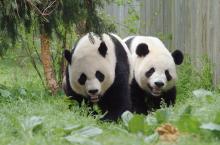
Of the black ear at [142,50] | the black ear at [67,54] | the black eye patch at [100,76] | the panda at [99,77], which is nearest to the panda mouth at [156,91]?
the black ear at [142,50]

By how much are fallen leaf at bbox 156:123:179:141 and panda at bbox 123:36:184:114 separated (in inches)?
152

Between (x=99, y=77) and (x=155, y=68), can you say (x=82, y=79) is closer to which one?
(x=99, y=77)

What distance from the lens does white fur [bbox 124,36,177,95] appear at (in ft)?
28.8

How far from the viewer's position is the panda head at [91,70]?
7750 mm

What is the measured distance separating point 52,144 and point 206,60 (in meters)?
5.65

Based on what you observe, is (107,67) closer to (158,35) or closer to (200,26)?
(200,26)

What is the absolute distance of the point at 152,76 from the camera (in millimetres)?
8812

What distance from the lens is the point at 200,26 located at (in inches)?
400

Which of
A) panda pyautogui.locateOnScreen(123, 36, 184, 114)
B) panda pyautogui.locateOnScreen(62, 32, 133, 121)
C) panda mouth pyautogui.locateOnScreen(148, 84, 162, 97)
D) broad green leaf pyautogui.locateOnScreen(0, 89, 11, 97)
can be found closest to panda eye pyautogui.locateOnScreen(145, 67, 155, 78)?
panda pyautogui.locateOnScreen(123, 36, 184, 114)

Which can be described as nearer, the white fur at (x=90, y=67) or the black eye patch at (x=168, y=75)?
the white fur at (x=90, y=67)

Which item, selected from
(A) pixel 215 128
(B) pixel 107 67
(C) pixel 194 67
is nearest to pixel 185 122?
(A) pixel 215 128

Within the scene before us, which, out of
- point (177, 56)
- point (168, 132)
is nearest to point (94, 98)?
point (177, 56)

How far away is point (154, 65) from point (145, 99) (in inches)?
24.2

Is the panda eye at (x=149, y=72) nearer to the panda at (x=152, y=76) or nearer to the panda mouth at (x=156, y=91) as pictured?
the panda at (x=152, y=76)
